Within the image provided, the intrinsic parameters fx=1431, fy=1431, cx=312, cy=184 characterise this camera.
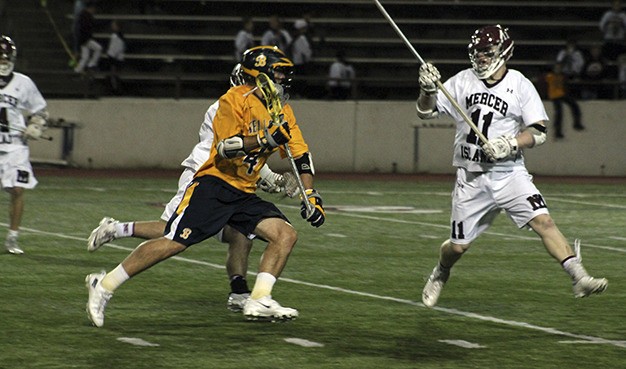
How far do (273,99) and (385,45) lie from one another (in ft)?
61.3

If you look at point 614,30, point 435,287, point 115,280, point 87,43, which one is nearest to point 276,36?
point 87,43

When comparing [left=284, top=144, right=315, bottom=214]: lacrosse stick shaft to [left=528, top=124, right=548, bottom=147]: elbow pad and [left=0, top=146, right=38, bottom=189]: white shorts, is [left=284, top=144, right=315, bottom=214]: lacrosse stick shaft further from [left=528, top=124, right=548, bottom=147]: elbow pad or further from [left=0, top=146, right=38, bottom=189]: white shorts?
[left=0, top=146, right=38, bottom=189]: white shorts

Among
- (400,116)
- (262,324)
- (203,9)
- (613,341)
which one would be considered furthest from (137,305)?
(203,9)

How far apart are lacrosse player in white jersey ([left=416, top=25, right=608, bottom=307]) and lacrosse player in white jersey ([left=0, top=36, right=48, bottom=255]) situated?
177 inches

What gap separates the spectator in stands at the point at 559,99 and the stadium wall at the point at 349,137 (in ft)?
0.37

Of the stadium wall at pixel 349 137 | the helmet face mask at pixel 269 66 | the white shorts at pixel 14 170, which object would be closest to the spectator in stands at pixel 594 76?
the stadium wall at pixel 349 137

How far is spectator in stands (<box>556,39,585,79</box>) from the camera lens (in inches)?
955

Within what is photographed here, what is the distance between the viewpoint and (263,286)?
26.5 ft

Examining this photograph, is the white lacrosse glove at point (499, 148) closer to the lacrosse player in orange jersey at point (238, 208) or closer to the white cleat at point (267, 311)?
the lacrosse player in orange jersey at point (238, 208)

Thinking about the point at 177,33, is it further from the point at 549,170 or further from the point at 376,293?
the point at 376,293

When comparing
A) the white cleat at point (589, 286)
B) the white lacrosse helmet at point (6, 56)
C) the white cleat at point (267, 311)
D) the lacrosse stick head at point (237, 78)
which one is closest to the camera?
the white cleat at point (267, 311)

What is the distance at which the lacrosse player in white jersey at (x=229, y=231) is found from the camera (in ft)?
28.3

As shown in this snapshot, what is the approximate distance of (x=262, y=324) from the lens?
863 centimetres

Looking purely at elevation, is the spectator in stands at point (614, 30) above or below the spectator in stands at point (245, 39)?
above
